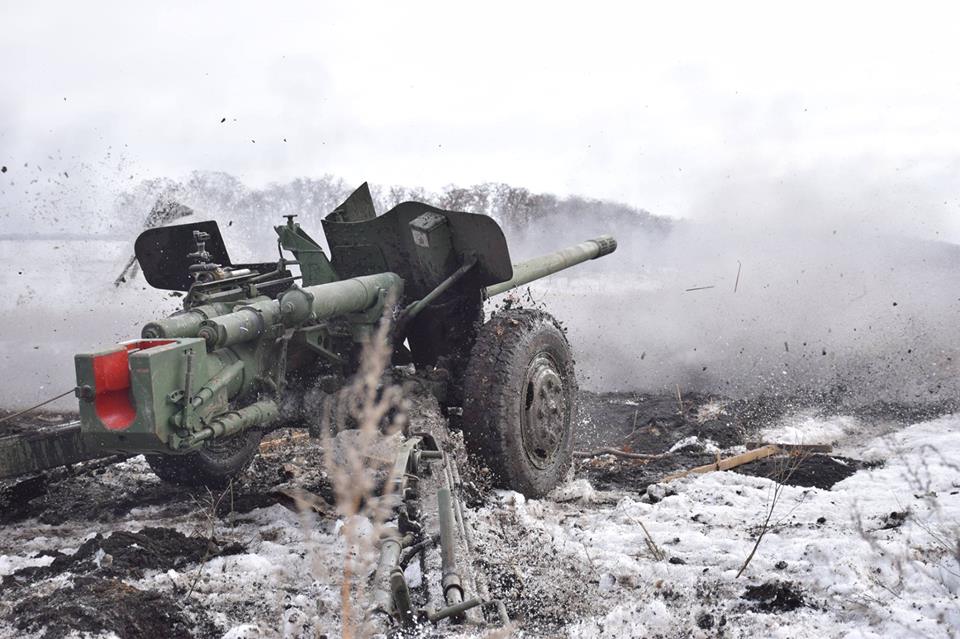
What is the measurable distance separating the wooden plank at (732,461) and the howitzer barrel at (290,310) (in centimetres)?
230

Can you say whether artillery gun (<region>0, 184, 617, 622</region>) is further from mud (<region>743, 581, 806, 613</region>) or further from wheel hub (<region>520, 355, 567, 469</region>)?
mud (<region>743, 581, 806, 613</region>)

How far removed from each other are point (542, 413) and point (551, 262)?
5.43 ft

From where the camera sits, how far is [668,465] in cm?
639

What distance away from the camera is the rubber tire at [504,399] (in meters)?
5.25

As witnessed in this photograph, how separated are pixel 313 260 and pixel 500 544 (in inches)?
112

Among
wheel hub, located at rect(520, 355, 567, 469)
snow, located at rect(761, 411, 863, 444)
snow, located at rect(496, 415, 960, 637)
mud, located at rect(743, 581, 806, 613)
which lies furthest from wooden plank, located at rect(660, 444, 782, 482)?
mud, located at rect(743, 581, 806, 613)

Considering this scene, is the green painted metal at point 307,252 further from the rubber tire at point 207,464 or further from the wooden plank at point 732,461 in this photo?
the wooden plank at point 732,461

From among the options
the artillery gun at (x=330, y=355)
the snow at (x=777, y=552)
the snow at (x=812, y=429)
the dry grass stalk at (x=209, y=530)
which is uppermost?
the artillery gun at (x=330, y=355)

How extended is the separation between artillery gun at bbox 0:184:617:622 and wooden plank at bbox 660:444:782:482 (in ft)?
2.61

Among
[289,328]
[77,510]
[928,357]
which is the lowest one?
[928,357]

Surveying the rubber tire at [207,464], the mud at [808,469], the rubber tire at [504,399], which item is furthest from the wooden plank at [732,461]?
the rubber tire at [207,464]

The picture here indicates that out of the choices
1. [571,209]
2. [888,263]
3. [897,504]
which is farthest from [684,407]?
[571,209]

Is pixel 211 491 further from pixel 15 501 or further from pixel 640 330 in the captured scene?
pixel 640 330

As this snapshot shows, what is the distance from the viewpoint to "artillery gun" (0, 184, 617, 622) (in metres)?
4.06
